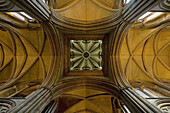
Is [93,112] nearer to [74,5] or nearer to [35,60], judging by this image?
[35,60]

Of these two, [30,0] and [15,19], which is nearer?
[30,0]

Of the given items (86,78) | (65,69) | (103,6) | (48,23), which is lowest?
(86,78)

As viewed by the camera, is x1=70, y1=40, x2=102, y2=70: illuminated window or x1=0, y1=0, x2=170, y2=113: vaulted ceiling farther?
x1=70, y1=40, x2=102, y2=70: illuminated window

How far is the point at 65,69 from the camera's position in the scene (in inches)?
397

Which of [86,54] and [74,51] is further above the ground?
[74,51]

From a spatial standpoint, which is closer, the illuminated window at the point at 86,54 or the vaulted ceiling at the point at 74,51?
the vaulted ceiling at the point at 74,51

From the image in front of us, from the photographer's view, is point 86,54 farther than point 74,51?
Yes

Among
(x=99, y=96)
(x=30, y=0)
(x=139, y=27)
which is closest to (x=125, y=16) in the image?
(x=139, y=27)

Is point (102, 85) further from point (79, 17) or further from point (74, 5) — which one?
point (74, 5)

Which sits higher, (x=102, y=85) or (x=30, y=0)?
(x=30, y=0)

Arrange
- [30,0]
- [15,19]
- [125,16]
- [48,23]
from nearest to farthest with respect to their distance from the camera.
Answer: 1. [30,0]
2. [125,16]
3. [48,23]
4. [15,19]

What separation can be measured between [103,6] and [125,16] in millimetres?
3257

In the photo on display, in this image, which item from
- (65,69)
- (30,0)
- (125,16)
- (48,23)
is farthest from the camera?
(65,69)

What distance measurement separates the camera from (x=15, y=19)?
8.34 meters
